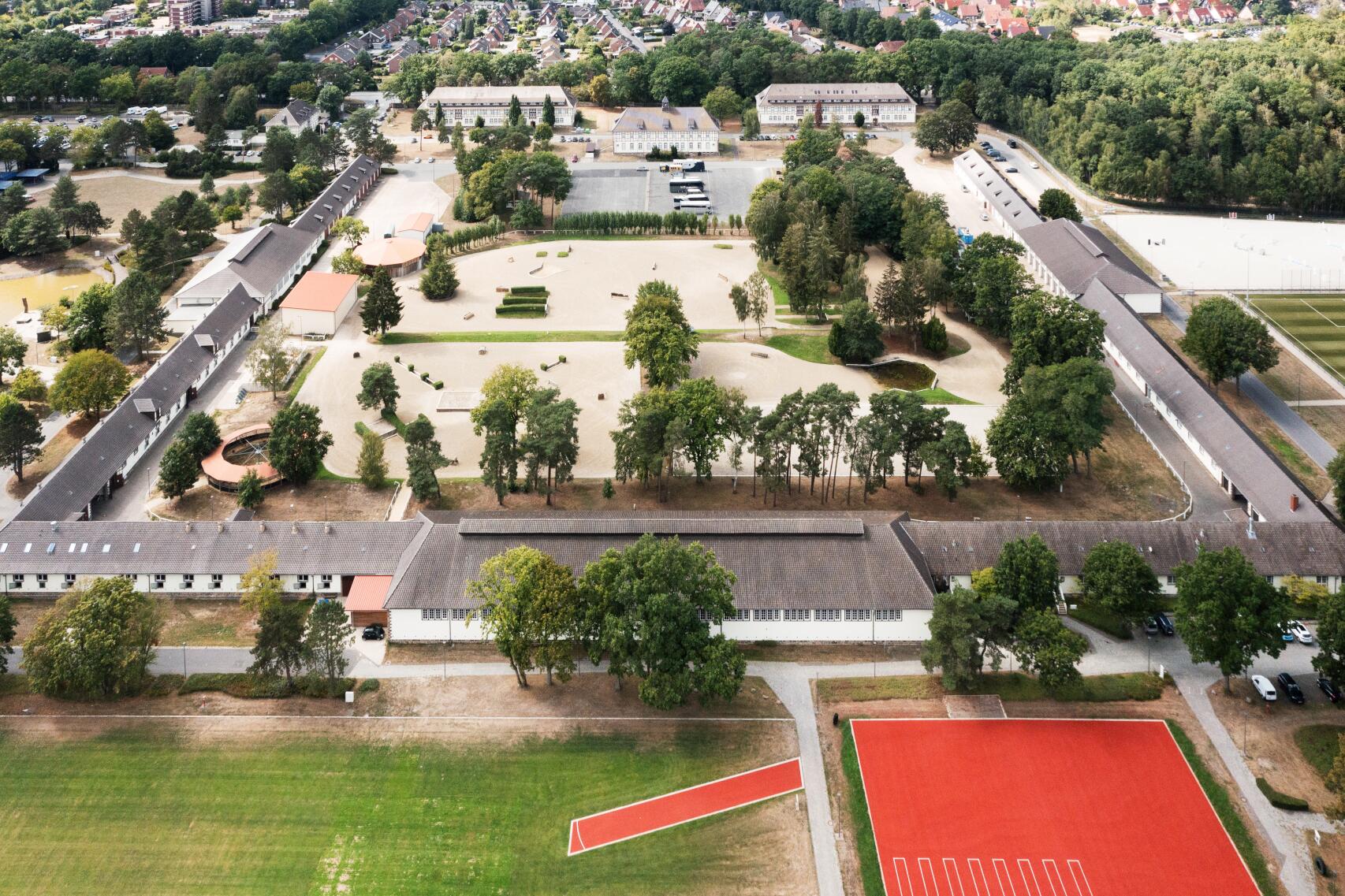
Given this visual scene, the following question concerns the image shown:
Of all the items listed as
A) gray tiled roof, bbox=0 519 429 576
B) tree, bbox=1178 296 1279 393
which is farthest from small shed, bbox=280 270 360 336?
tree, bbox=1178 296 1279 393

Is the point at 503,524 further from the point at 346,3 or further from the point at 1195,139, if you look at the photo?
the point at 346,3

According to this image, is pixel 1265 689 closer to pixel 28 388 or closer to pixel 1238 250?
pixel 1238 250

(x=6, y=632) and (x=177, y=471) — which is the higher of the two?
(x=177, y=471)

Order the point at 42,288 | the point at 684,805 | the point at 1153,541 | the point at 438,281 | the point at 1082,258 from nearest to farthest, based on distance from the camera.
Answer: the point at 684,805
the point at 1153,541
the point at 1082,258
the point at 438,281
the point at 42,288

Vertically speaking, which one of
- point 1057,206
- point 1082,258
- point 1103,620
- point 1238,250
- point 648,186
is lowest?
point 1103,620

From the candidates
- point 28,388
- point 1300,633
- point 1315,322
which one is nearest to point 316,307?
point 28,388

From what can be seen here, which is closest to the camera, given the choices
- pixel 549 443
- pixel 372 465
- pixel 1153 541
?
pixel 1153 541

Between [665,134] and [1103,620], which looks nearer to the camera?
[1103,620]

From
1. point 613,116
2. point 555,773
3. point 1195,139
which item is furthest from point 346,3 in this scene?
point 555,773

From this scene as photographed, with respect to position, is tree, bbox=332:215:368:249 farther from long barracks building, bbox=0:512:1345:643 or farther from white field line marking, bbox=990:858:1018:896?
white field line marking, bbox=990:858:1018:896
